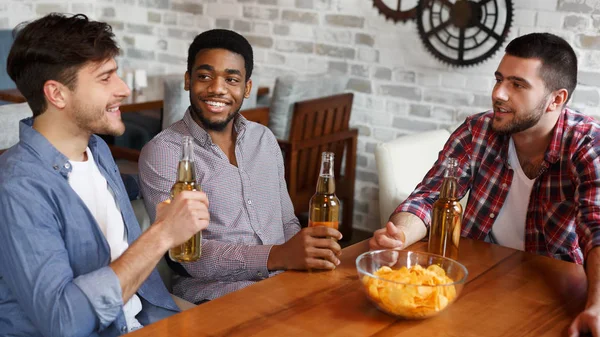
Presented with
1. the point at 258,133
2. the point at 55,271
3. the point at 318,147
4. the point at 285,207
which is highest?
the point at 258,133

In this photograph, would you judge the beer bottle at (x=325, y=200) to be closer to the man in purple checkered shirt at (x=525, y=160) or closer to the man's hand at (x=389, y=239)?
the man's hand at (x=389, y=239)

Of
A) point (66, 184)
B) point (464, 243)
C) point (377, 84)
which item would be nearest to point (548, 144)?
point (464, 243)

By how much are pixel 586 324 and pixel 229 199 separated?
960 mm

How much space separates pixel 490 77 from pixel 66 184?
258 cm

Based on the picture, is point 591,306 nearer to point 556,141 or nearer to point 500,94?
point 556,141

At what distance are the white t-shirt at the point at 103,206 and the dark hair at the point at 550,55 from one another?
A: 118cm

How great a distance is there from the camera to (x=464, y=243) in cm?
190

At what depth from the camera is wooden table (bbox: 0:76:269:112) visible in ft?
11.8

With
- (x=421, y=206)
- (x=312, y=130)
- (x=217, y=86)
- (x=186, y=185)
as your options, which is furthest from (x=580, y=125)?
(x=312, y=130)

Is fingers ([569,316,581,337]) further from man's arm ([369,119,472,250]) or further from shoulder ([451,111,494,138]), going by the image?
shoulder ([451,111,494,138])

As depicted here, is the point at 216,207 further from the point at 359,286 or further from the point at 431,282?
the point at 431,282

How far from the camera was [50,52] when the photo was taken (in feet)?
4.82

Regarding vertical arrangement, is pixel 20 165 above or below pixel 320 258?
above

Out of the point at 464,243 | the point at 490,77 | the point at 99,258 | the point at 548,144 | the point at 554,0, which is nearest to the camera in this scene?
the point at 99,258
